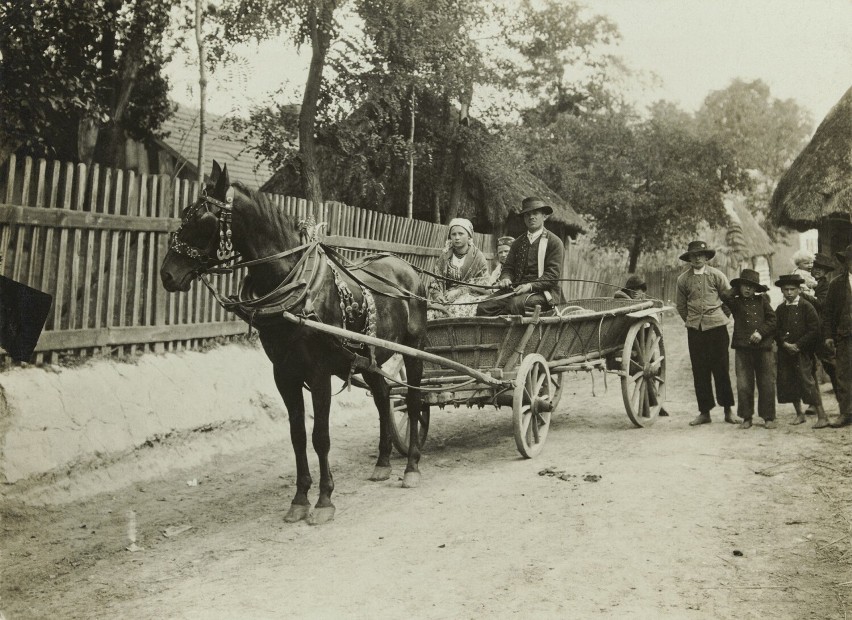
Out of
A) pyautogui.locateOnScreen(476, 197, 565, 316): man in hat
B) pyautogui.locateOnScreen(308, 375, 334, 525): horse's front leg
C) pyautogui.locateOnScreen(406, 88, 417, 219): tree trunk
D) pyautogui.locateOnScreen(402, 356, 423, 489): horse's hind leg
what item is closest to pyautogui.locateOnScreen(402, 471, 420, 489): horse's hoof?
pyautogui.locateOnScreen(402, 356, 423, 489): horse's hind leg

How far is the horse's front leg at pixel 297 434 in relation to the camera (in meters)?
5.06

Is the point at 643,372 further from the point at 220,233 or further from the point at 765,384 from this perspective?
the point at 220,233

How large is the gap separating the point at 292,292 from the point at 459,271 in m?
2.64

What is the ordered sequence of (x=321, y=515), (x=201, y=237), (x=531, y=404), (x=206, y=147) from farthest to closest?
1. (x=206, y=147)
2. (x=531, y=404)
3. (x=321, y=515)
4. (x=201, y=237)

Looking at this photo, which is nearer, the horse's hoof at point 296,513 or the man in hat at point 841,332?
the horse's hoof at point 296,513

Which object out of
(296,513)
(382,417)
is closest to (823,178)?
(382,417)

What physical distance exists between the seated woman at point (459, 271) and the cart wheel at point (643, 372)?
1717 millimetres

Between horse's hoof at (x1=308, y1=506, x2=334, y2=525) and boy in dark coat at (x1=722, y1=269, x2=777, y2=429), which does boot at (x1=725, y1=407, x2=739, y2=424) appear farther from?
horse's hoof at (x1=308, y1=506, x2=334, y2=525)

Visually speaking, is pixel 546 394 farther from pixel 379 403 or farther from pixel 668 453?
pixel 379 403

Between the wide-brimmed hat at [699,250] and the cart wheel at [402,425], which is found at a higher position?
the wide-brimmed hat at [699,250]

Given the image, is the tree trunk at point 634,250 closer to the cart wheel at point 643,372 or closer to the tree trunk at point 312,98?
the tree trunk at point 312,98

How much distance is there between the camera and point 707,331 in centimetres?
817

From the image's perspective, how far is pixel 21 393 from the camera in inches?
215

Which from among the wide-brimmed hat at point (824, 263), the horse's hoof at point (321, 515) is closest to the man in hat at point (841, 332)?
the wide-brimmed hat at point (824, 263)
